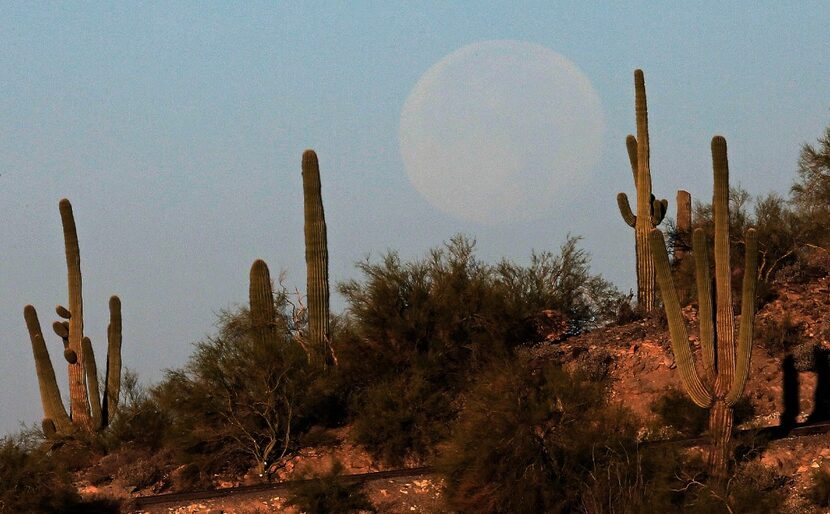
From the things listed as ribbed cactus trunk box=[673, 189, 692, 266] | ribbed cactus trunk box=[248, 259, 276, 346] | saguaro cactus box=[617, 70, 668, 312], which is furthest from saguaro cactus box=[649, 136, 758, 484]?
ribbed cactus trunk box=[673, 189, 692, 266]

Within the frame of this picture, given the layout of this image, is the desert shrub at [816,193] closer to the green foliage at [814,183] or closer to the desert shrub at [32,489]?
the green foliage at [814,183]

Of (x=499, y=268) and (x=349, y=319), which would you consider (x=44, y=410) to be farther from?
(x=499, y=268)

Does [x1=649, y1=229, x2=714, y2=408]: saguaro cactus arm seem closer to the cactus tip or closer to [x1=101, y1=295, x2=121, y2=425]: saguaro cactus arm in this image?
[x1=101, y1=295, x2=121, y2=425]: saguaro cactus arm

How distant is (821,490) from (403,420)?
10757 mm

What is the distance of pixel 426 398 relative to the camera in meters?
31.0

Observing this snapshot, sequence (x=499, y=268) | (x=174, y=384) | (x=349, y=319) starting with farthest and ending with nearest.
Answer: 1. (x=499, y=268)
2. (x=349, y=319)
3. (x=174, y=384)

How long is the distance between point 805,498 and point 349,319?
1457cm

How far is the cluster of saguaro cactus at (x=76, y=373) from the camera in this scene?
3375 centimetres

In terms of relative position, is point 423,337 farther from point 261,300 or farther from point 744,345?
point 744,345

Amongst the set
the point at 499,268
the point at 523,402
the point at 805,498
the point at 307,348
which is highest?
the point at 499,268

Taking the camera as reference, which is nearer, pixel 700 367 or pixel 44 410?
pixel 700 367

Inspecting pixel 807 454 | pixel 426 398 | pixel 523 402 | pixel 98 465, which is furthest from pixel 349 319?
pixel 807 454

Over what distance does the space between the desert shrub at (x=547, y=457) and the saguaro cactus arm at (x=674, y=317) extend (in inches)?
56.4

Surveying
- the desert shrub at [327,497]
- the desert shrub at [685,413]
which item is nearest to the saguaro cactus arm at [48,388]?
the desert shrub at [327,497]
